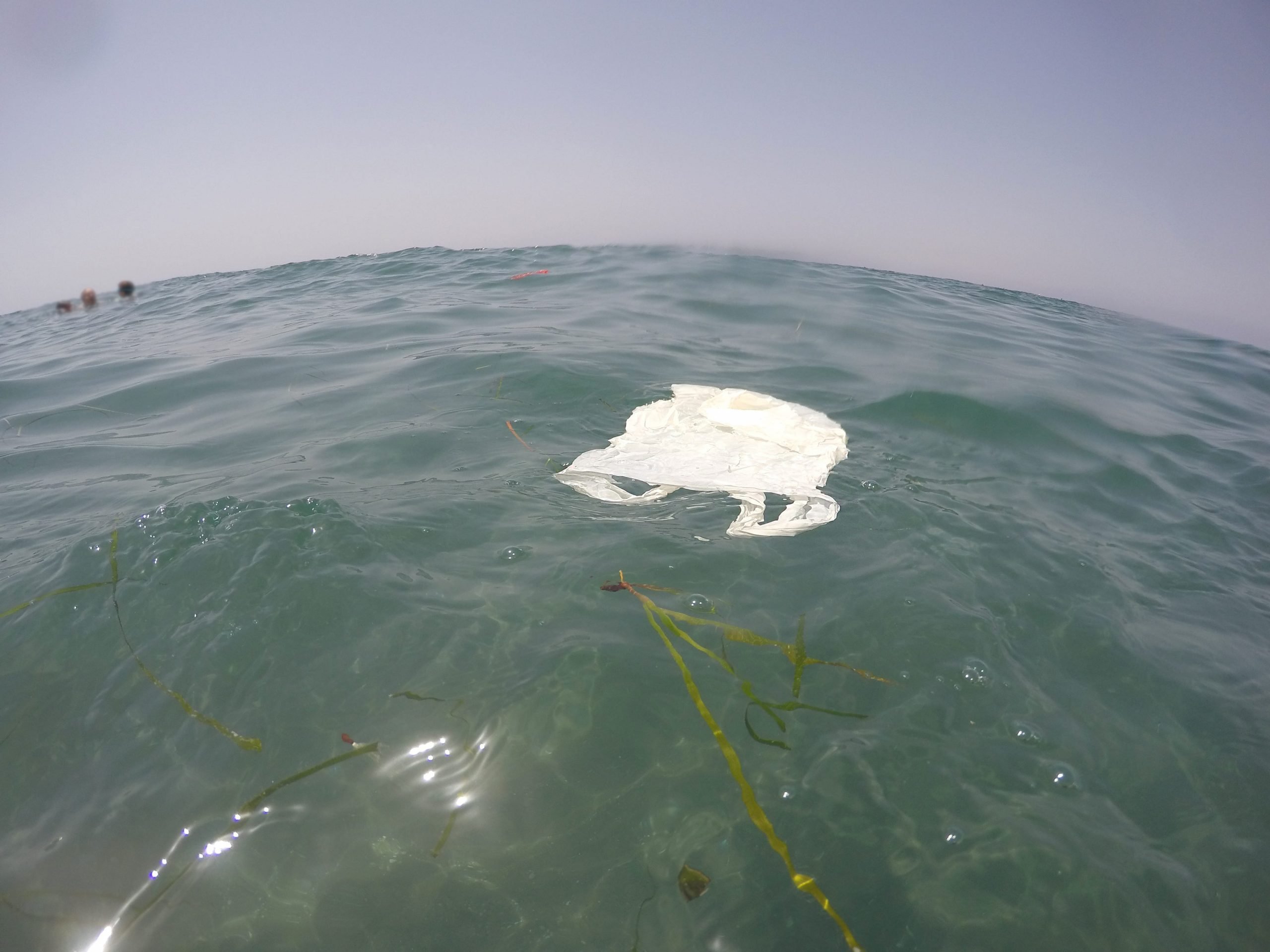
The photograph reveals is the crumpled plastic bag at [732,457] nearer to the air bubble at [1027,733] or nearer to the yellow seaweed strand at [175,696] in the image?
the air bubble at [1027,733]

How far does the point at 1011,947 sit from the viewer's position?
6.46 feet

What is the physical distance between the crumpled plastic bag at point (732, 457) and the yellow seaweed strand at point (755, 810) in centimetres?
126

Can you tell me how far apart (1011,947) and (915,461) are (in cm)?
321

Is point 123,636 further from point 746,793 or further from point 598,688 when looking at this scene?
point 746,793

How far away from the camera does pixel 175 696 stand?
2719 mm

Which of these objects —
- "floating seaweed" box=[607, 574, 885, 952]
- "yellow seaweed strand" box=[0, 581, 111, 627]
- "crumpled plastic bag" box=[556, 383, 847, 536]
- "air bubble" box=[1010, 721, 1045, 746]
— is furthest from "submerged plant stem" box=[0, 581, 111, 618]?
"air bubble" box=[1010, 721, 1045, 746]

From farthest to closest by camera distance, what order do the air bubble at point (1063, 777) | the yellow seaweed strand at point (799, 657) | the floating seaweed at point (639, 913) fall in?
the yellow seaweed strand at point (799, 657) → the air bubble at point (1063, 777) → the floating seaweed at point (639, 913)

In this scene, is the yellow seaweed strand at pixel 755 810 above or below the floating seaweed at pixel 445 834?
above

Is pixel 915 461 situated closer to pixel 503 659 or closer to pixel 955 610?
pixel 955 610

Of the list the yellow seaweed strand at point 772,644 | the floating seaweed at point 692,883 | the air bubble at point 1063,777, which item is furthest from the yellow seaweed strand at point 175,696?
the air bubble at point 1063,777

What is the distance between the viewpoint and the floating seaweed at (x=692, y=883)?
80.8 inches

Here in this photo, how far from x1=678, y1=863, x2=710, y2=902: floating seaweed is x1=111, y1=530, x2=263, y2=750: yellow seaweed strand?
5.44 ft

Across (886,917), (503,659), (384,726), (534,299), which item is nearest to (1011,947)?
(886,917)

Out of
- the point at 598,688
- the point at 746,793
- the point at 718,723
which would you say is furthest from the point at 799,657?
the point at 598,688
